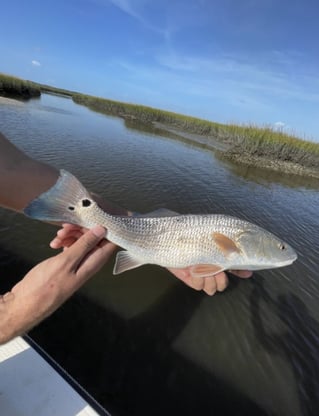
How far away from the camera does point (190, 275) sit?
3.12m

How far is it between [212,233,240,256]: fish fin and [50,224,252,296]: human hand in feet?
1.51

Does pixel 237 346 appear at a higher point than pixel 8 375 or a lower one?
lower

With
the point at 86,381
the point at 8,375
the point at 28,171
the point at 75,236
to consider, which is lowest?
the point at 86,381

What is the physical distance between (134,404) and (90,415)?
1.76m

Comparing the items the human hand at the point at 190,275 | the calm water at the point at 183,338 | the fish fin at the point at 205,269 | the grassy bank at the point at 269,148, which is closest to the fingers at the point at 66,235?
the human hand at the point at 190,275

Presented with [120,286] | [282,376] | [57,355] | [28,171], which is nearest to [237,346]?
[282,376]

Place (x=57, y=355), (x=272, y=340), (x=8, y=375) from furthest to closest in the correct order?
1. (x=272, y=340)
2. (x=57, y=355)
3. (x=8, y=375)

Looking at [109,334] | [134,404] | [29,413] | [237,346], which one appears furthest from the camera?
[237,346]

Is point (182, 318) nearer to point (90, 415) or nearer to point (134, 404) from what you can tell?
point (134, 404)

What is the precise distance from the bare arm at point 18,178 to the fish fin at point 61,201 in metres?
0.72

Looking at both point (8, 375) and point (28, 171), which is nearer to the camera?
point (8, 375)

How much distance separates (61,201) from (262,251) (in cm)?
198

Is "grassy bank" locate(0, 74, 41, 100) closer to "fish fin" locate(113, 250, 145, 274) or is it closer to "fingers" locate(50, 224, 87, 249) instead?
"fingers" locate(50, 224, 87, 249)

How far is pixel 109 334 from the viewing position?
14.9ft
